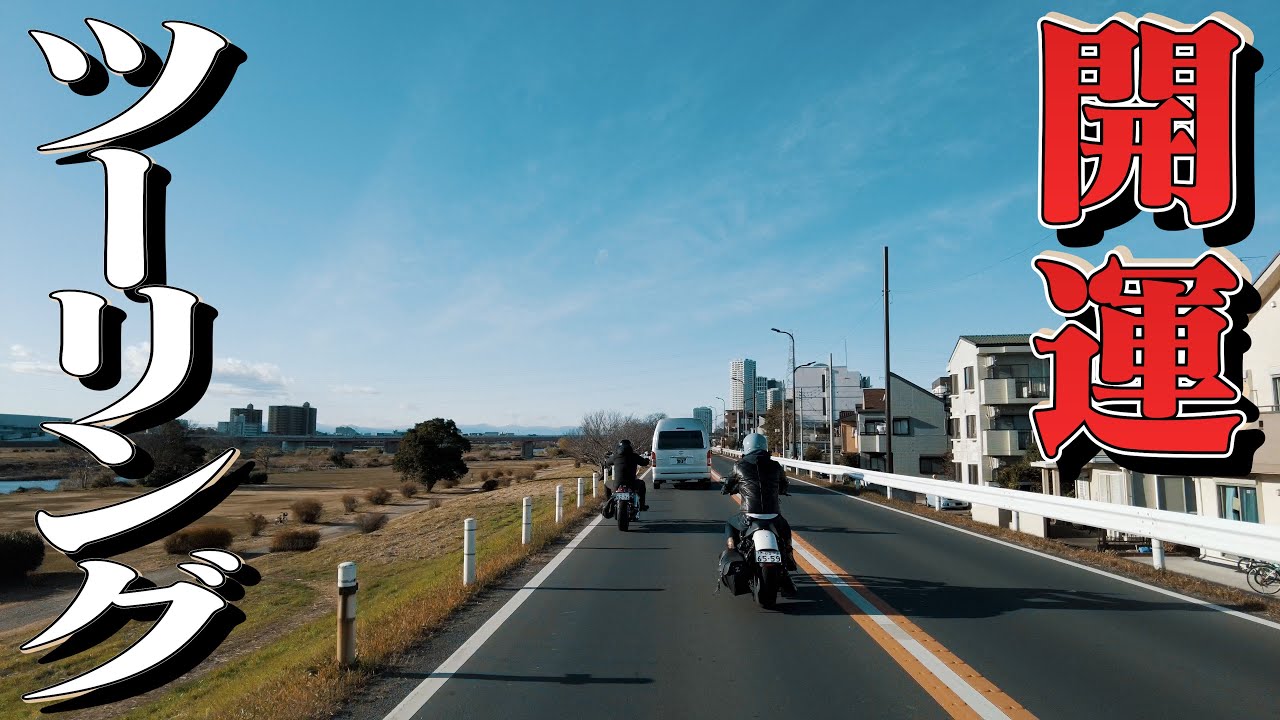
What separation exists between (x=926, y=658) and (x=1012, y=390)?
40498 millimetres

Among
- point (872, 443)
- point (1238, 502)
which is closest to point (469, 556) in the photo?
point (1238, 502)

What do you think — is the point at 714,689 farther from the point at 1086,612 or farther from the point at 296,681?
the point at 1086,612

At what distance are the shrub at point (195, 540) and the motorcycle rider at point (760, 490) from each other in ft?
94.9

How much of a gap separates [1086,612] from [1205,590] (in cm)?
262

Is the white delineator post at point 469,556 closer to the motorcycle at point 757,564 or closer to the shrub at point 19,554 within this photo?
the motorcycle at point 757,564

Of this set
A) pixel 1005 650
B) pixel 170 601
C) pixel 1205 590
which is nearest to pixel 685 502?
pixel 1205 590

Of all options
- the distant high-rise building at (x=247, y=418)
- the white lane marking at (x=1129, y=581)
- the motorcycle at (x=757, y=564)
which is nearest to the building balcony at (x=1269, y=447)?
the white lane marking at (x=1129, y=581)

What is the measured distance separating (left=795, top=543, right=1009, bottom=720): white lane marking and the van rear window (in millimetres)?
18528

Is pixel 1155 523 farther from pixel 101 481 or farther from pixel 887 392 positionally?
pixel 101 481

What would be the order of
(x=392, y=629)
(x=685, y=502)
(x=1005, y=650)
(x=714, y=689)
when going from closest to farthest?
(x=714, y=689) < (x=1005, y=650) < (x=392, y=629) < (x=685, y=502)

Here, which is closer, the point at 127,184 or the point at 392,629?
the point at 127,184

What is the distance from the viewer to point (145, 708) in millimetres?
9773

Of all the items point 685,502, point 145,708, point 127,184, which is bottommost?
point 145,708

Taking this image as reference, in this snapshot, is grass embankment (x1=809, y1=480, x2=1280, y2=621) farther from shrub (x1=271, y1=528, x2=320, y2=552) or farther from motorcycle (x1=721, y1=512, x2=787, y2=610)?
shrub (x1=271, y1=528, x2=320, y2=552)
